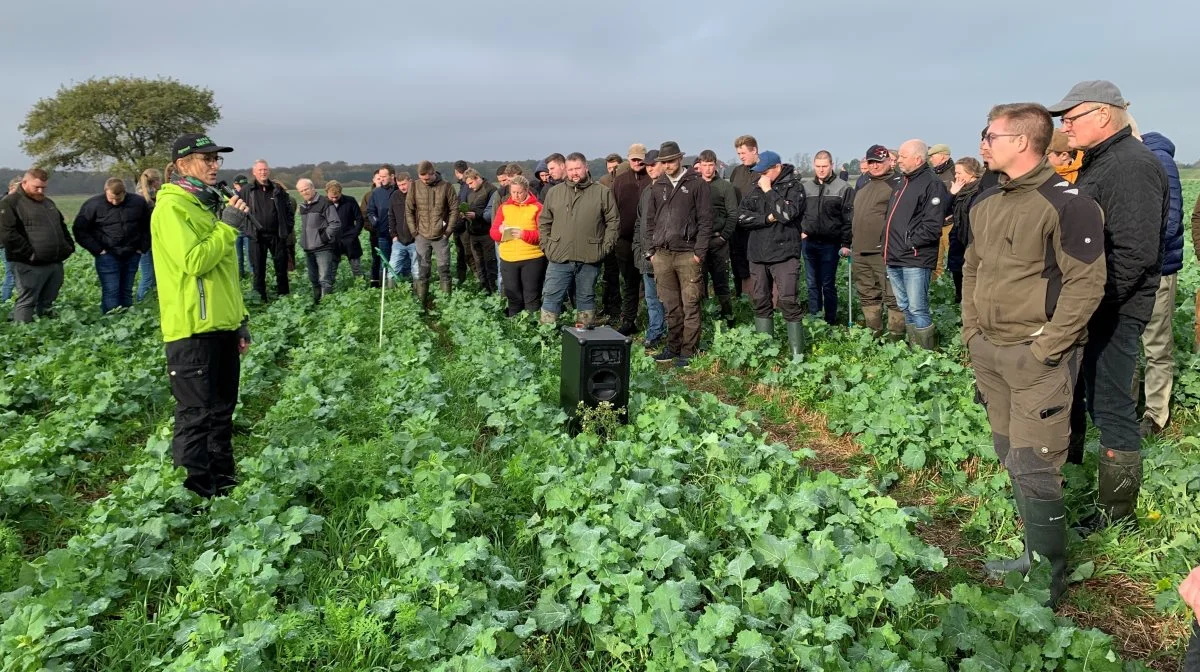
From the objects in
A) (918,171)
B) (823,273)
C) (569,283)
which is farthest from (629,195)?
(918,171)

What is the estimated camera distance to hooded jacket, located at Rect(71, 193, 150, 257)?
9.95 m

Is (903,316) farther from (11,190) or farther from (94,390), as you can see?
(11,190)

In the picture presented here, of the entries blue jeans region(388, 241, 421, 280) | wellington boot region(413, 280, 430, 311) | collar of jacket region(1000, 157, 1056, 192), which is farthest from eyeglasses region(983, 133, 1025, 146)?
blue jeans region(388, 241, 421, 280)

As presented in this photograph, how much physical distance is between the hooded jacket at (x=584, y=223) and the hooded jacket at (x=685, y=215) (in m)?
0.68

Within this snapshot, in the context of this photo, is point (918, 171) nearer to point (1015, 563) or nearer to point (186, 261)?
point (1015, 563)

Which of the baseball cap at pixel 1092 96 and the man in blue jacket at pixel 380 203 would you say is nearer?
the baseball cap at pixel 1092 96

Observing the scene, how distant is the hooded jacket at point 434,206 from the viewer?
10703 mm

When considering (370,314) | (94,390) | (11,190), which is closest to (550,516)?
(94,390)

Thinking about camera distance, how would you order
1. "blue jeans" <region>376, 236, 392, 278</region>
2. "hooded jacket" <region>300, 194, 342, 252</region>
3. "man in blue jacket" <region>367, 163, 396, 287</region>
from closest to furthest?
1. "hooded jacket" <region>300, 194, 342, 252</region>
2. "man in blue jacket" <region>367, 163, 396, 287</region>
3. "blue jeans" <region>376, 236, 392, 278</region>

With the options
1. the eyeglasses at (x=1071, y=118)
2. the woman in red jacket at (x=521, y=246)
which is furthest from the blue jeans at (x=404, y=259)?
the eyeglasses at (x=1071, y=118)

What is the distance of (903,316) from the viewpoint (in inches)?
300

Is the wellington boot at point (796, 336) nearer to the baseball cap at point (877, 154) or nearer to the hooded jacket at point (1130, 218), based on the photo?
the baseball cap at point (877, 154)

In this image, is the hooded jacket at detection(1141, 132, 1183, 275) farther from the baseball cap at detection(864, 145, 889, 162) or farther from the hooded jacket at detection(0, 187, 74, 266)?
the hooded jacket at detection(0, 187, 74, 266)

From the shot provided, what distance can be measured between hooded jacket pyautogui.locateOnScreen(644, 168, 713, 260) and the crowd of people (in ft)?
0.07
